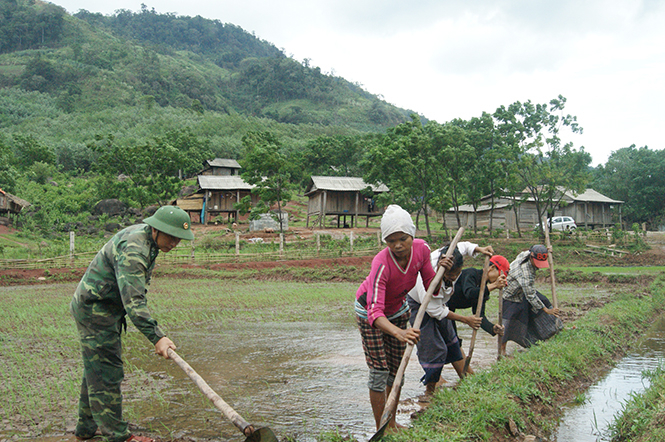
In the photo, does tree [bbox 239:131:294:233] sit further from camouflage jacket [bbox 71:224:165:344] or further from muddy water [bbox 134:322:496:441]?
camouflage jacket [bbox 71:224:165:344]

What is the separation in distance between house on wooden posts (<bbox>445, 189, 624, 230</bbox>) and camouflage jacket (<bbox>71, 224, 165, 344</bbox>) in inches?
1398

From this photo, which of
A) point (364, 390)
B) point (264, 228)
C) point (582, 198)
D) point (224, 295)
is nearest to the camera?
point (364, 390)

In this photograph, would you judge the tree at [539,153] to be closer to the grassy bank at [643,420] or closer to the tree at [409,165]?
the tree at [409,165]

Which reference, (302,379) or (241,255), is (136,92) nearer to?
(241,255)

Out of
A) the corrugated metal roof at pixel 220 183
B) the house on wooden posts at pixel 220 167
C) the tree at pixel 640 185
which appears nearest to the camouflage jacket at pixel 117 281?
the corrugated metal roof at pixel 220 183

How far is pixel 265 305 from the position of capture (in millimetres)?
12180

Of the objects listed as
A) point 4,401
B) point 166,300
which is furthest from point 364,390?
point 166,300

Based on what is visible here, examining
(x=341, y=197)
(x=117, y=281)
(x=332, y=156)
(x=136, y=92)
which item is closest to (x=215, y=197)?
(x=341, y=197)

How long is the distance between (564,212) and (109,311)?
41.3 meters

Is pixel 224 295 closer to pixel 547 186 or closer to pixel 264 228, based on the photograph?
pixel 264 228

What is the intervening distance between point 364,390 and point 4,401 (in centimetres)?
371

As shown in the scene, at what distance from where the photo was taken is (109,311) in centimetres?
379

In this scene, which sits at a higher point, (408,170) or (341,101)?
(341,101)

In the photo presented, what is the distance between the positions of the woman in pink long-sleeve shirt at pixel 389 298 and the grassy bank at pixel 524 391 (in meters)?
0.47
